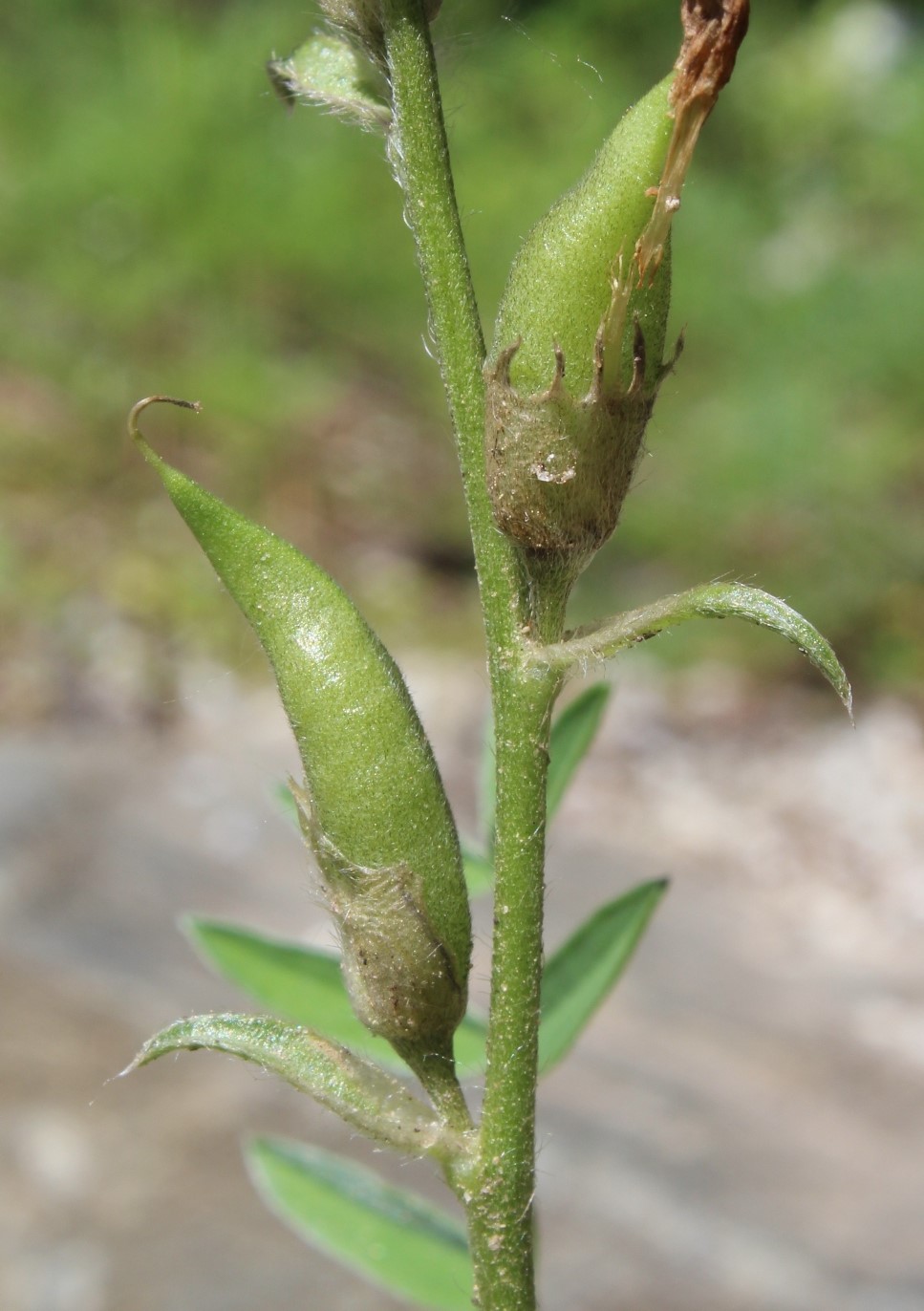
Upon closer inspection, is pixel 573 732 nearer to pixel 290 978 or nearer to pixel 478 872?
pixel 478 872

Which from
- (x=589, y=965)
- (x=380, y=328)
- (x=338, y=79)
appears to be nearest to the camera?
(x=338, y=79)

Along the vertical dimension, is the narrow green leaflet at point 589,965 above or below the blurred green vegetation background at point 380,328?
below

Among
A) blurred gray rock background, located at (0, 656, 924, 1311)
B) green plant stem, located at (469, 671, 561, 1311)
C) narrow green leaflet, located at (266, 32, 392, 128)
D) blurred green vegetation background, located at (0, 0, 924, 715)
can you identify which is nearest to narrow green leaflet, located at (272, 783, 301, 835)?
green plant stem, located at (469, 671, 561, 1311)

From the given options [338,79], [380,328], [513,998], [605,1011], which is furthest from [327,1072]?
[380,328]

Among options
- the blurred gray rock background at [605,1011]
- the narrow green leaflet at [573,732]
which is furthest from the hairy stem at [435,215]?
the blurred gray rock background at [605,1011]

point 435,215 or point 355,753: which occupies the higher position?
point 435,215

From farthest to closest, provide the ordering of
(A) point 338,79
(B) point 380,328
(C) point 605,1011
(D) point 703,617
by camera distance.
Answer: (B) point 380,328, (C) point 605,1011, (A) point 338,79, (D) point 703,617

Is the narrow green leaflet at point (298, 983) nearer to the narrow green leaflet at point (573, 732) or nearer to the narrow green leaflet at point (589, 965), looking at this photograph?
the narrow green leaflet at point (589, 965)
